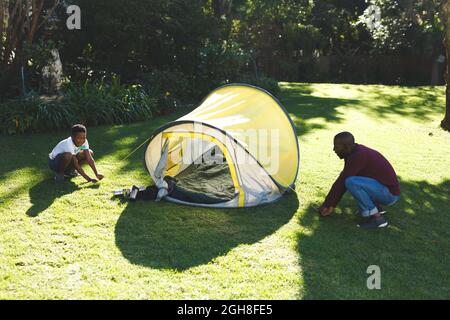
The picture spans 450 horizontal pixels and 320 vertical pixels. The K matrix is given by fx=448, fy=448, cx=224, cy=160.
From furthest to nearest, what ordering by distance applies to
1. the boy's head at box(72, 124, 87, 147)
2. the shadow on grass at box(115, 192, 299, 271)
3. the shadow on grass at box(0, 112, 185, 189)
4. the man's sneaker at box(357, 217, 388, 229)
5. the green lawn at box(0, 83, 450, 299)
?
the shadow on grass at box(0, 112, 185, 189)
the boy's head at box(72, 124, 87, 147)
the man's sneaker at box(357, 217, 388, 229)
the shadow on grass at box(115, 192, 299, 271)
the green lawn at box(0, 83, 450, 299)

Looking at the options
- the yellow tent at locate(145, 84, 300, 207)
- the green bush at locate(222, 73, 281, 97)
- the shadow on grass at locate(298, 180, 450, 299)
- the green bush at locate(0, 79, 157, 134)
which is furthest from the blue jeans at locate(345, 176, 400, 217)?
the green bush at locate(222, 73, 281, 97)

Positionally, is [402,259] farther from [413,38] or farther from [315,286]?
[413,38]

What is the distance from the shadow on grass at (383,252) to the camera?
3.95m

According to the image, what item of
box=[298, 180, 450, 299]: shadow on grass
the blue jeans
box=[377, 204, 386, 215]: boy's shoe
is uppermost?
the blue jeans

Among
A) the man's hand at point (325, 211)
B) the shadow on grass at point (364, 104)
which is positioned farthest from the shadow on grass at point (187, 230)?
the shadow on grass at point (364, 104)

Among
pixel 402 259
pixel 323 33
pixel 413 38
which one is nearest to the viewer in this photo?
pixel 402 259

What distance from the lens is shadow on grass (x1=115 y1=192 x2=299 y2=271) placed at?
4469mm

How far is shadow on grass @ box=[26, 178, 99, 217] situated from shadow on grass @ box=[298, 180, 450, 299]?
125 inches

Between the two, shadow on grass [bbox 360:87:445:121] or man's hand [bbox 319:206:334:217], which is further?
shadow on grass [bbox 360:87:445:121]

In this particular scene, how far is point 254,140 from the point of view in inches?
229

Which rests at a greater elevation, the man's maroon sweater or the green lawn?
the man's maroon sweater

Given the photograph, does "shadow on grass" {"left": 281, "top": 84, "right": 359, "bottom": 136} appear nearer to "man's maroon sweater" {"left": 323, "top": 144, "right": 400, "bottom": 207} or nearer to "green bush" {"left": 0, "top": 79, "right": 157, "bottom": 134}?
"green bush" {"left": 0, "top": 79, "right": 157, "bottom": 134}
